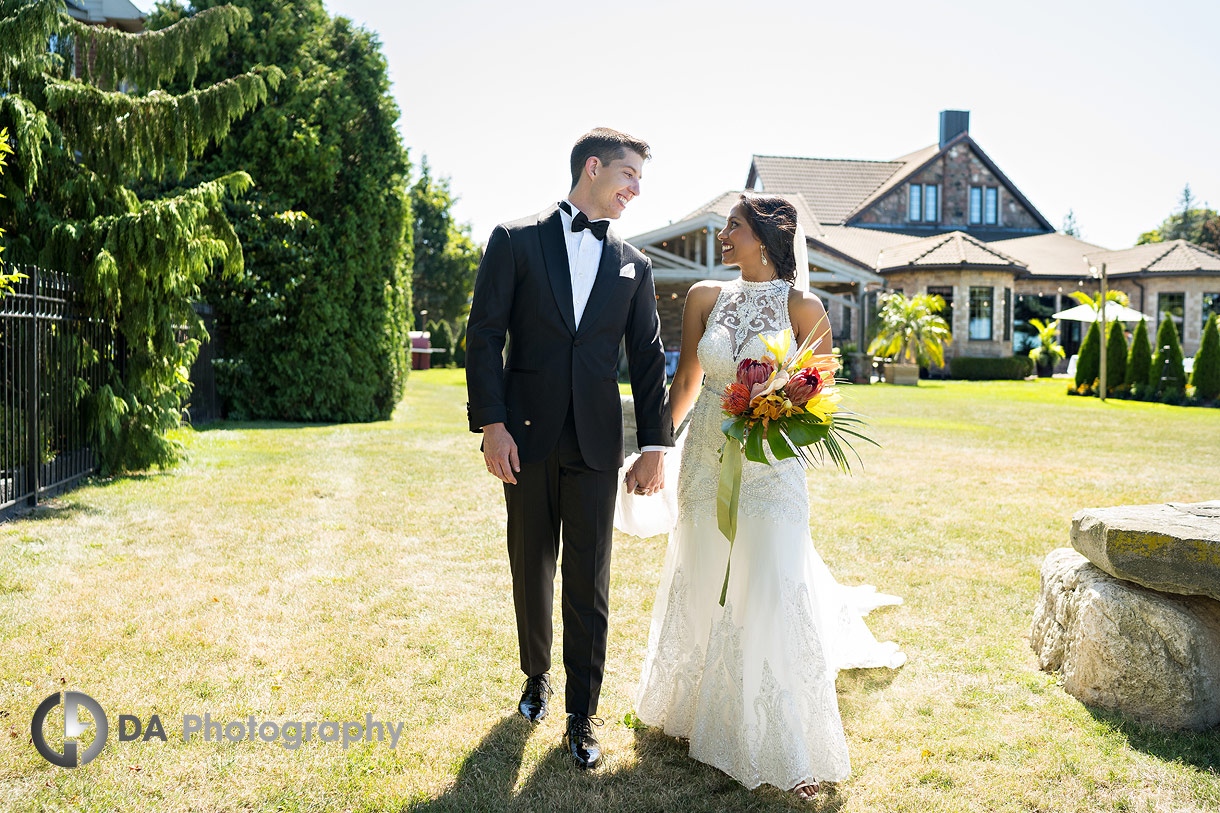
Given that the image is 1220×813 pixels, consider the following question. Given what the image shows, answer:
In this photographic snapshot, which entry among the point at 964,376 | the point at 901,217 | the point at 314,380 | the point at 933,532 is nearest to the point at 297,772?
the point at 933,532

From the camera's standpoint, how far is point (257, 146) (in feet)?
46.2

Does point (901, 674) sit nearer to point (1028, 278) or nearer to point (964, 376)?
point (964, 376)

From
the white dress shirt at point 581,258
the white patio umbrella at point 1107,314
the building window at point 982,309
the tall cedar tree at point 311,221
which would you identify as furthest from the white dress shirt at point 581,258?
the building window at point 982,309

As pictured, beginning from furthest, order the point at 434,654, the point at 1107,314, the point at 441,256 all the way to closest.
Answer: the point at 441,256 → the point at 1107,314 → the point at 434,654

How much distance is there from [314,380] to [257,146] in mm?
3873

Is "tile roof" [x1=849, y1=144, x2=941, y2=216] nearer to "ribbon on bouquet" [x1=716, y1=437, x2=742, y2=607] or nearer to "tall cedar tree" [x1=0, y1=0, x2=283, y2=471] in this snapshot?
"tall cedar tree" [x1=0, y1=0, x2=283, y2=471]

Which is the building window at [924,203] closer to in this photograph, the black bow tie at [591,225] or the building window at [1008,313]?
the building window at [1008,313]

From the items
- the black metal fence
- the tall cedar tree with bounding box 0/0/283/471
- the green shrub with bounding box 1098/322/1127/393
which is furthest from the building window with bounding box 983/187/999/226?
the black metal fence

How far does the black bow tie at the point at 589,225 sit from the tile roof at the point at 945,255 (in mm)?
31912

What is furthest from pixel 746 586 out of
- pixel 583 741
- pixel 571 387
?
pixel 571 387

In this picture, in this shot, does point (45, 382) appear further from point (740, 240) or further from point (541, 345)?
point (740, 240)

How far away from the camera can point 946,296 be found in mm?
33594

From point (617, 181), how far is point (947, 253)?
33184mm

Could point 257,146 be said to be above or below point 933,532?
above
